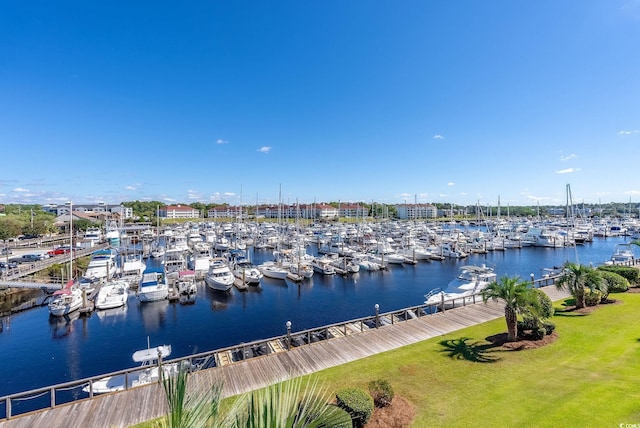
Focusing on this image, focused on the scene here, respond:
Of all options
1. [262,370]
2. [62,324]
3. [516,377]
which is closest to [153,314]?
[62,324]

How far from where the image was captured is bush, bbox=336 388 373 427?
923cm

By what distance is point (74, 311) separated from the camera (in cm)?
3166

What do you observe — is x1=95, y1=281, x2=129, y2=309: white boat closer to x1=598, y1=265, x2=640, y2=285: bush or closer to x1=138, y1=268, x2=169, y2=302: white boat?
x1=138, y1=268, x2=169, y2=302: white boat

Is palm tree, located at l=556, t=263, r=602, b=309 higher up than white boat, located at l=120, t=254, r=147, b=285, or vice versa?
palm tree, located at l=556, t=263, r=602, b=309

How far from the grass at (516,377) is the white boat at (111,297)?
30.8 metres

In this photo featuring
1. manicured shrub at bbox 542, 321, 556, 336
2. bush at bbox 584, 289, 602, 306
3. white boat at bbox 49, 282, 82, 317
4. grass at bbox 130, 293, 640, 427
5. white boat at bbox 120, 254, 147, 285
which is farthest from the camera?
white boat at bbox 120, 254, 147, 285

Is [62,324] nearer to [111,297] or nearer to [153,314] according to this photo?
[111,297]

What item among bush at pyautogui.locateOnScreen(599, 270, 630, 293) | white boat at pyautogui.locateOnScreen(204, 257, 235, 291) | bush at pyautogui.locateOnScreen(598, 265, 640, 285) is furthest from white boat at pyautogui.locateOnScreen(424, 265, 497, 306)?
white boat at pyautogui.locateOnScreen(204, 257, 235, 291)

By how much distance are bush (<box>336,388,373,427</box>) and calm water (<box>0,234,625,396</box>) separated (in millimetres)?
18314

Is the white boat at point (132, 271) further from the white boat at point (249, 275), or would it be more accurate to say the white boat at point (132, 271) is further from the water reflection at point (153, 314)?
the white boat at point (249, 275)

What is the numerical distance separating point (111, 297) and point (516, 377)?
38384 millimetres

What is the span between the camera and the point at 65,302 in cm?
3095

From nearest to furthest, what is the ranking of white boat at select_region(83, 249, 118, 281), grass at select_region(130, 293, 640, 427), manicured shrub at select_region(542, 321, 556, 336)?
grass at select_region(130, 293, 640, 427) → manicured shrub at select_region(542, 321, 556, 336) → white boat at select_region(83, 249, 118, 281)

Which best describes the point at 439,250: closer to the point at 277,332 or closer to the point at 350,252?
the point at 350,252
